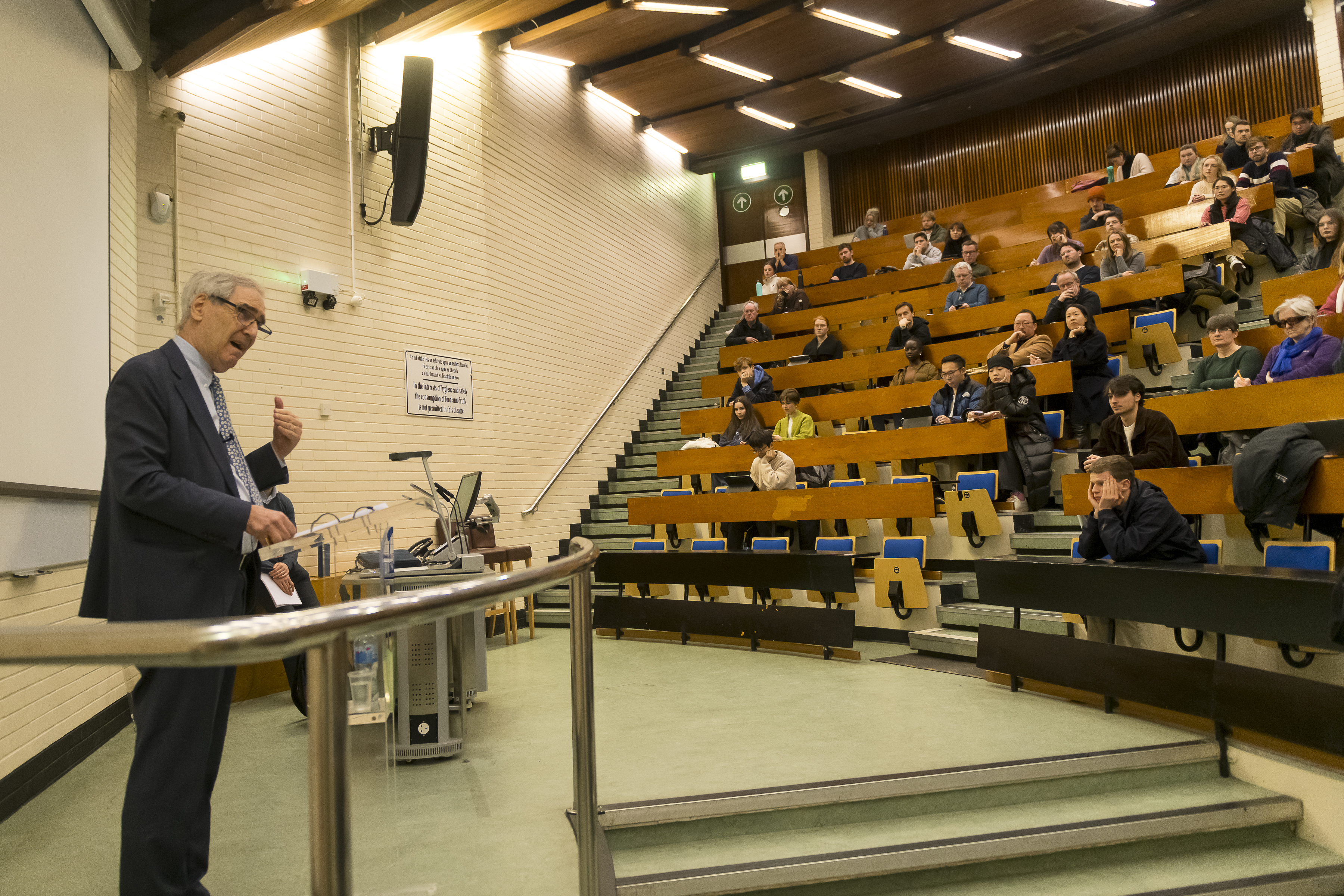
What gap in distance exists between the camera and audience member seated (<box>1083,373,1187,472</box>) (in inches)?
152

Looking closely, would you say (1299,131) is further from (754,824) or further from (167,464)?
(167,464)

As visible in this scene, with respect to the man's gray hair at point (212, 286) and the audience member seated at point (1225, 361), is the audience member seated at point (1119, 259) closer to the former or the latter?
the audience member seated at point (1225, 361)

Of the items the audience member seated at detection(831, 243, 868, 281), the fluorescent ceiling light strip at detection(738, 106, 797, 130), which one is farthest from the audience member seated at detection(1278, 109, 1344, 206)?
the fluorescent ceiling light strip at detection(738, 106, 797, 130)

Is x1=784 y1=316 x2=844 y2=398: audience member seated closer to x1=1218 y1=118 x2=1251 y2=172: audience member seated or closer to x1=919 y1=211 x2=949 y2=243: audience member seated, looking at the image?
x1=919 y1=211 x2=949 y2=243: audience member seated

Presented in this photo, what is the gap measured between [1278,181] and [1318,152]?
0.50 meters

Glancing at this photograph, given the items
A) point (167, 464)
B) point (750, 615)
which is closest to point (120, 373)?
point (167, 464)

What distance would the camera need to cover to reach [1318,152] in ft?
20.7

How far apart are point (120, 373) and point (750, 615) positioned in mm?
3633

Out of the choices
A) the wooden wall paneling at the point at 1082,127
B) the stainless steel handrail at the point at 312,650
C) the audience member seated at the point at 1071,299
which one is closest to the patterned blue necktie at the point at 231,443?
the stainless steel handrail at the point at 312,650

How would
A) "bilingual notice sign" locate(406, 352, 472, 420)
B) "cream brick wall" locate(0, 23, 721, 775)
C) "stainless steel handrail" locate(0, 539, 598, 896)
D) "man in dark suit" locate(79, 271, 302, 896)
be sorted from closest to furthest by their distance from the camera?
"stainless steel handrail" locate(0, 539, 598, 896) → "man in dark suit" locate(79, 271, 302, 896) → "cream brick wall" locate(0, 23, 721, 775) → "bilingual notice sign" locate(406, 352, 472, 420)

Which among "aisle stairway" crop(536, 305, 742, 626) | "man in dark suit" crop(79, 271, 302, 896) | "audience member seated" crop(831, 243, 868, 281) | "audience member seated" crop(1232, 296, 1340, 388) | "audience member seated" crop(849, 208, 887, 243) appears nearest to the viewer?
"man in dark suit" crop(79, 271, 302, 896)

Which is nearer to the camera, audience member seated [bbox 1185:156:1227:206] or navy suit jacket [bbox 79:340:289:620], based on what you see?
navy suit jacket [bbox 79:340:289:620]

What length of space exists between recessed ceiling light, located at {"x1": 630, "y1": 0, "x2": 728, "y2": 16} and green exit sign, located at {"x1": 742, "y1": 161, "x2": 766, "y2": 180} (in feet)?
12.0

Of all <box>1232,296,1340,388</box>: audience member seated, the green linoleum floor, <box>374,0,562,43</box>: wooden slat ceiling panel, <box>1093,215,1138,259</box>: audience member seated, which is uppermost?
<box>374,0,562,43</box>: wooden slat ceiling panel
